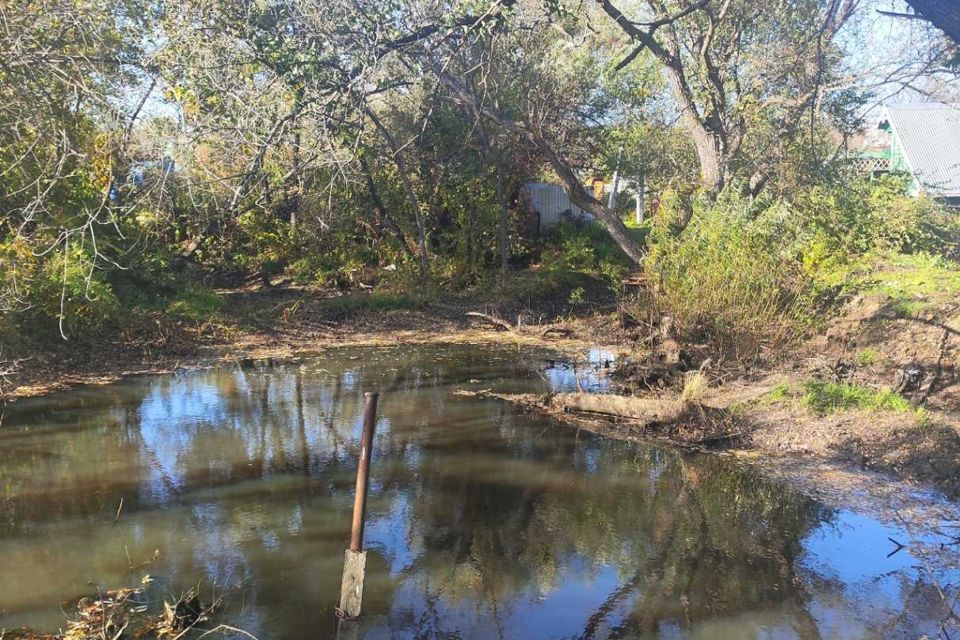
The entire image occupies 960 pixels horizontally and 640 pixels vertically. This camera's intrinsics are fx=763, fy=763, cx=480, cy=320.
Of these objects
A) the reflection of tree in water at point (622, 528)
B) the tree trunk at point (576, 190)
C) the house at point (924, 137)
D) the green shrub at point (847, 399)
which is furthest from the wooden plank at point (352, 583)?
the house at point (924, 137)

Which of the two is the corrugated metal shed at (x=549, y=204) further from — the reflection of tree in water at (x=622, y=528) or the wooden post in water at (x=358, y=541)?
the wooden post in water at (x=358, y=541)

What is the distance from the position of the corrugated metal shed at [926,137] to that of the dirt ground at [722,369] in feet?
59.2

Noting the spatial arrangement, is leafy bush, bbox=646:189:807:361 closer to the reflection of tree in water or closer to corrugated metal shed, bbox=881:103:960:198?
the reflection of tree in water

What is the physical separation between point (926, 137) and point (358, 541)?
29591 mm

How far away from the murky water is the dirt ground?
89 centimetres

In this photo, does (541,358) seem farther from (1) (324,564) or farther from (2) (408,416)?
(1) (324,564)

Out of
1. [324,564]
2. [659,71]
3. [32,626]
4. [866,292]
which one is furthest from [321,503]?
[659,71]

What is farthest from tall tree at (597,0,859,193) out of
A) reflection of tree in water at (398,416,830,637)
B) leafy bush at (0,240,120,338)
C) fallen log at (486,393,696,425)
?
leafy bush at (0,240,120,338)

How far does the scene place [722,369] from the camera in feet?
31.2

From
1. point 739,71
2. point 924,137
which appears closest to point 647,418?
point 739,71

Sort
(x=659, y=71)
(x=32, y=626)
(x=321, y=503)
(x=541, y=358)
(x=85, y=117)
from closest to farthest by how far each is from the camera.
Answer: (x=32, y=626) → (x=321, y=503) → (x=85, y=117) → (x=541, y=358) → (x=659, y=71)

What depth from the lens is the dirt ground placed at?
713 centimetres

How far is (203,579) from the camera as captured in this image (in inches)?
193

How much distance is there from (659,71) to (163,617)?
15.5 metres
